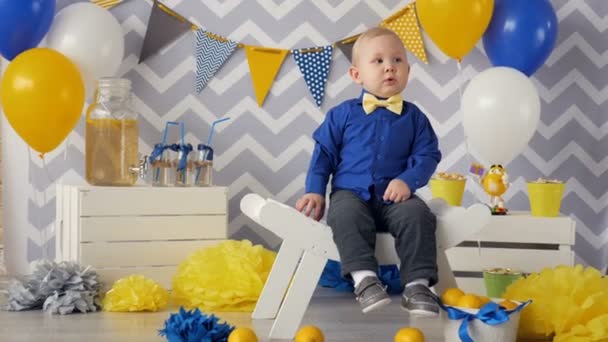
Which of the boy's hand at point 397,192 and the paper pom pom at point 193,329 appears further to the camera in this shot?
the boy's hand at point 397,192

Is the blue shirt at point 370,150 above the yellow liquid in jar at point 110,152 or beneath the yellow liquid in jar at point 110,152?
above

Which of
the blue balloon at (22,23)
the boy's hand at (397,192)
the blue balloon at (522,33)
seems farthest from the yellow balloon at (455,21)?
the blue balloon at (22,23)

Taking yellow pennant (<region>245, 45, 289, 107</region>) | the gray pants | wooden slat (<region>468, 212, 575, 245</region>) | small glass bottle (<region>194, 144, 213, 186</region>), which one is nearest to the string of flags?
yellow pennant (<region>245, 45, 289, 107</region>)

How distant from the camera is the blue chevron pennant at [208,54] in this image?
3260 millimetres

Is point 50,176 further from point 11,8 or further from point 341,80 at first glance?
point 341,80

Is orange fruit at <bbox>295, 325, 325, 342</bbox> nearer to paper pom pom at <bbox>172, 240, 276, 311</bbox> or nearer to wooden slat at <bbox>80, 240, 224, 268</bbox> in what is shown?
paper pom pom at <bbox>172, 240, 276, 311</bbox>

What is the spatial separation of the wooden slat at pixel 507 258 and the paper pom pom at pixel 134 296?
95 centimetres

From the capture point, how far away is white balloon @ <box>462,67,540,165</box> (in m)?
2.93

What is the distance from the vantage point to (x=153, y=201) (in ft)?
9.45

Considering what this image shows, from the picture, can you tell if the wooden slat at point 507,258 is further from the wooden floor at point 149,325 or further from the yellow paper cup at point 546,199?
the wooden floor at point 149,325

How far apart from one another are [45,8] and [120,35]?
0.88 feet

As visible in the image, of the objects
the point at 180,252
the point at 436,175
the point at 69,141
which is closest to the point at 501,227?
the point at 436,175

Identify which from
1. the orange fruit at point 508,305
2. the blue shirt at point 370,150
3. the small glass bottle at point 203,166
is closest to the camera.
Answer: the orange fruit at point 508,305

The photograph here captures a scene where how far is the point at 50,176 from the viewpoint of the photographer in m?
3.20
